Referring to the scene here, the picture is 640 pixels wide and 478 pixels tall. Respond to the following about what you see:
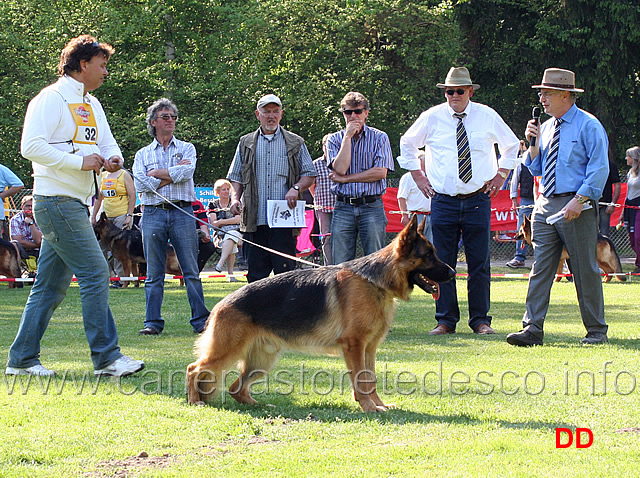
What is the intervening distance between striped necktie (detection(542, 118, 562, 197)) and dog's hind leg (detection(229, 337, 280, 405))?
3.38 metres

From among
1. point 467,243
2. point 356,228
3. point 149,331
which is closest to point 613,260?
point 467,243

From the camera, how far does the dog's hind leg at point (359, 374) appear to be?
15.6 feet

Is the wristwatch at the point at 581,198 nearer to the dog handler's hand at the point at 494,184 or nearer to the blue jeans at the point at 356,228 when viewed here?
the dog handler's hand at the point at 494,184

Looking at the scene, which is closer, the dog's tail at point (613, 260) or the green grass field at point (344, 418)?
the green grass field at point (344, 418)

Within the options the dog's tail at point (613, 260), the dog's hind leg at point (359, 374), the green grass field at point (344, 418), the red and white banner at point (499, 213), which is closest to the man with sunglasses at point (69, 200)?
the green grass field at point (344, 418)

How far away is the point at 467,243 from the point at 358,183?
1282 millimetres

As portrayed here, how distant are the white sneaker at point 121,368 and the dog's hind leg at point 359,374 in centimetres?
172

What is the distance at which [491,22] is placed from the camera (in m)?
26.1

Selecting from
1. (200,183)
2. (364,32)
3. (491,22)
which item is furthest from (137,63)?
(491,22)

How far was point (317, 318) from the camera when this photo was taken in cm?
493

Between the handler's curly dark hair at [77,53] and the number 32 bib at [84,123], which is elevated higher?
the handler's curly dark hair at [77,53]

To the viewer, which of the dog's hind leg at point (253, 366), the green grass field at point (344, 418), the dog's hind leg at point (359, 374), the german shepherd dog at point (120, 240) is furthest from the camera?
the german shepherd dog at point (120, 240)

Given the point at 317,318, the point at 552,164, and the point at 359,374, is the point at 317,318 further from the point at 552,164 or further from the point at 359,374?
the point at 552,164

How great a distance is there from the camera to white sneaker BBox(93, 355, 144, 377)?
5.71 m
